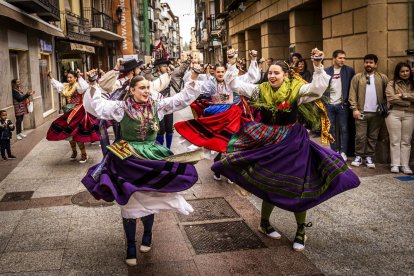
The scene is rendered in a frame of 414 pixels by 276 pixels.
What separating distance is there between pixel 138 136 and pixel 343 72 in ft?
16.8

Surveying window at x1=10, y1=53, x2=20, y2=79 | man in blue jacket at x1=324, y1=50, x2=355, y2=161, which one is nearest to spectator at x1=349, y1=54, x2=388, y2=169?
man in blue jacket at x1=324, y1=50, x2=355, y2=161

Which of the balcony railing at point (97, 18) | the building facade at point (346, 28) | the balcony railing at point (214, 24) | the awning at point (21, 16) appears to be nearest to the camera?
the building facade at point (346, 28)

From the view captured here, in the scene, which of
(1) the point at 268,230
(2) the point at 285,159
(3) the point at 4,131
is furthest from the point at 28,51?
(2) the point at 285,159

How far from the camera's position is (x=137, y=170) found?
13.9ft

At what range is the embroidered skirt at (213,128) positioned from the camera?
275 inches

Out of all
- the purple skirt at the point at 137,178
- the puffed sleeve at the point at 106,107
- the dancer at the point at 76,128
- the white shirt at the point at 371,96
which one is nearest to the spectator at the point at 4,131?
the dancer at the point at 76,128

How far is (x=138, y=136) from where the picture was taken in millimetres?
4551

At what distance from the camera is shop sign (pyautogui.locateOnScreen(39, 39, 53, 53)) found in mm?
17430

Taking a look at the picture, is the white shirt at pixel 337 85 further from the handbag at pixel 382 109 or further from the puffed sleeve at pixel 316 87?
the puffed sleeve at pixel 316 87

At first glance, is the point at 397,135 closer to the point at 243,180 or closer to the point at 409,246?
the point at 409,246

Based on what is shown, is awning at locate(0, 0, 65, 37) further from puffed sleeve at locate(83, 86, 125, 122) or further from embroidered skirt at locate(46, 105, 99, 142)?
puffed sleeve at locate(83, 86, 125, 122)

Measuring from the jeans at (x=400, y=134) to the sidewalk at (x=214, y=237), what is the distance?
78cm

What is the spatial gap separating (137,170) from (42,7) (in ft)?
40.0

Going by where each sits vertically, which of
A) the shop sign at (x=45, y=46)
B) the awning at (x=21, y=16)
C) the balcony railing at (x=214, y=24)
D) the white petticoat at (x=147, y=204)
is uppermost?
the balcony railing at (x=214, y=24)
